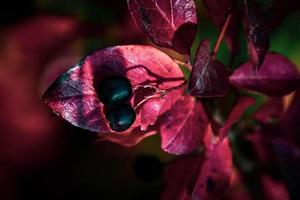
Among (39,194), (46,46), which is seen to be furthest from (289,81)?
(39,194)

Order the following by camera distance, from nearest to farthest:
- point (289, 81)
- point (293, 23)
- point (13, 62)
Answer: point (289, 81) → point (293, 23) → point (13, 62)

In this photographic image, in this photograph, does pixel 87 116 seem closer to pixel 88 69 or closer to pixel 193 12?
pixel 88 69

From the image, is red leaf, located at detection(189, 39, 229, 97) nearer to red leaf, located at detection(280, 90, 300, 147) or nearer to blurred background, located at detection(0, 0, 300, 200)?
red leaf, located at detection(280, 90, 300, 147)

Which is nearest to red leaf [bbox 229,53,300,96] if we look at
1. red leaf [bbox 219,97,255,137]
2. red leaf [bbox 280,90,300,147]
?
red leaf [bbox 219,97,255,137]

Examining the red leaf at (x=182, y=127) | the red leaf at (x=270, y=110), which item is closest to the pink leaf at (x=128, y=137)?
the red leaf at (x=182, y=127)

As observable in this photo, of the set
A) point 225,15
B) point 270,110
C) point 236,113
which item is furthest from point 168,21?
point 270,110
